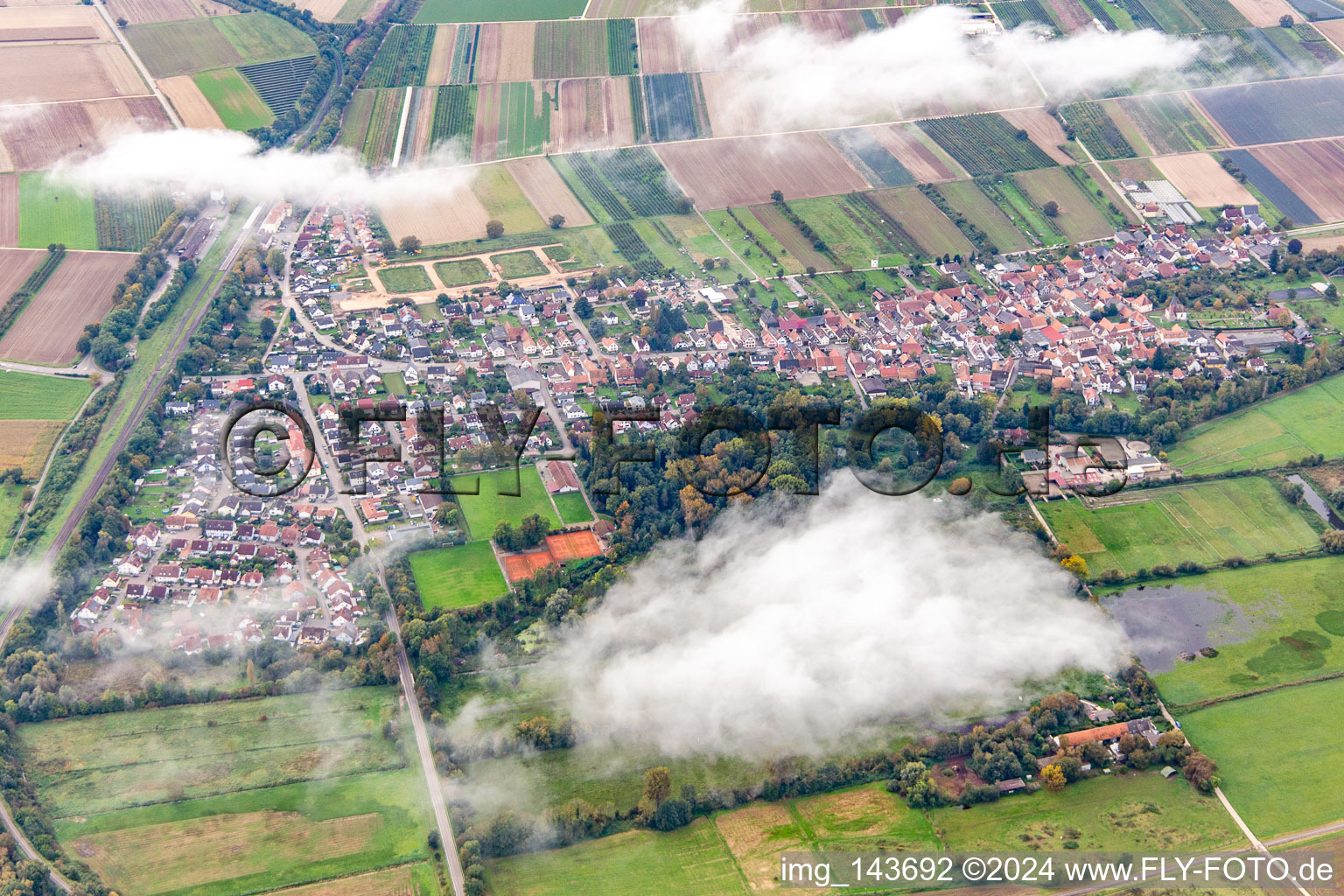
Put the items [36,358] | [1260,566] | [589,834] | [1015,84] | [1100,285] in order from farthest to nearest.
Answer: [1015,84], [1100,285], [36,358], [1260,566], [589,834]

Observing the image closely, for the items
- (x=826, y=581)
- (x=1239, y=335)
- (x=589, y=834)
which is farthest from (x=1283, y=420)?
(x=589, y=834)

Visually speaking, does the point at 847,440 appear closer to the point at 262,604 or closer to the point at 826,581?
the point at 826,581

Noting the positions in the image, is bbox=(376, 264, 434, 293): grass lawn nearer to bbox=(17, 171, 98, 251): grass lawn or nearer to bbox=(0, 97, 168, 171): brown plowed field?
bbox=(17, 171, 98, 251): grass lawn

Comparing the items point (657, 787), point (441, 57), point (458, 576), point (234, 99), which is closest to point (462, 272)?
point (234, 99)

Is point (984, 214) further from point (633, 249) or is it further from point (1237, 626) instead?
point (1237, 626)

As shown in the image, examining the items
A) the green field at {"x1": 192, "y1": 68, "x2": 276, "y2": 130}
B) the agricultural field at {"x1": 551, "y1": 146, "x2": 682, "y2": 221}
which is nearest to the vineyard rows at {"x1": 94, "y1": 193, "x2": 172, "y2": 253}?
the green field at {"x1": 192, "y1": 68, "x2": 276, "y2": 130}

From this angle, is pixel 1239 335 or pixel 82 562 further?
pixel 1239 335
